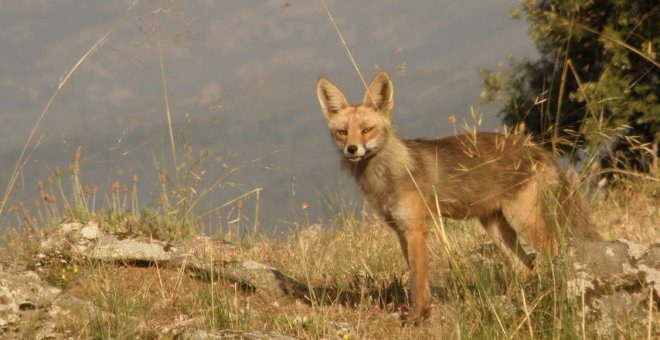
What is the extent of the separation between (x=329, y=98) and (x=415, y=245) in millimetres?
1722

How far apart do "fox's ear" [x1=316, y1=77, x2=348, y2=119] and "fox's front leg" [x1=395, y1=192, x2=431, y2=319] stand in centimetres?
116

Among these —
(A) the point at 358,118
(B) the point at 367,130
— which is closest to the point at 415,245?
(B) the point at 367,130

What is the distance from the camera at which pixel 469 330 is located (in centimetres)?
413

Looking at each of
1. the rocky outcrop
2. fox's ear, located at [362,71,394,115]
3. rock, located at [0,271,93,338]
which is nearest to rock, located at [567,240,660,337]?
the rocky outcrop

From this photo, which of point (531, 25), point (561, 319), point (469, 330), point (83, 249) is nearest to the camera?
point (561, 319)

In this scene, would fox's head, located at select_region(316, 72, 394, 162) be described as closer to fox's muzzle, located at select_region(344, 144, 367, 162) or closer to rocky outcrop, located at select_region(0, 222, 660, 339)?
fox's muzzle, located at select_region(344, 144, 367, 162)

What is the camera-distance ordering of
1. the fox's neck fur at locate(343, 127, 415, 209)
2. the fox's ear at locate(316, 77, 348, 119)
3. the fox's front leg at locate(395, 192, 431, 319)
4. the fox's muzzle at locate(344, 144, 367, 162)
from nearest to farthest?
the fox's front leg at locate(395, 192, 431, 319)
the fox's muzzle at locate(344, 144, 367, 162)
the fox's neck fur at locate(343, 127, 415, 209)
the fox's ear at locate(316, 77, 348, 119)

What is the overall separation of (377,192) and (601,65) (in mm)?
10342

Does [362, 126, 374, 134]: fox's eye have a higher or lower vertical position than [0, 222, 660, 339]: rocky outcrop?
higher

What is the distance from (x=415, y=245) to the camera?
239 inches

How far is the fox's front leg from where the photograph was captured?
19.1ft

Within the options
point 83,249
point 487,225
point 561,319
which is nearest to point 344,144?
point 487,225

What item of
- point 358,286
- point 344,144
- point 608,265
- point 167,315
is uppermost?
point 344,144

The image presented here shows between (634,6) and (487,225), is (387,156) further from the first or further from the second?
(634,6)
